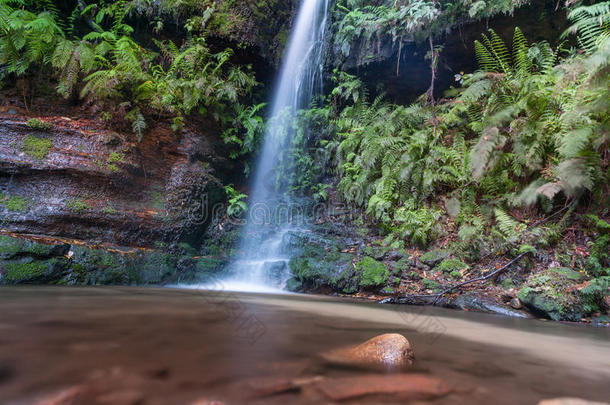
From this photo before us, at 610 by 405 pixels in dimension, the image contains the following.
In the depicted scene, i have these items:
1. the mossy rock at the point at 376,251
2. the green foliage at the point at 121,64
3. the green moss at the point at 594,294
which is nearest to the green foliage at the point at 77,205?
the green foliage at the point at 121,64

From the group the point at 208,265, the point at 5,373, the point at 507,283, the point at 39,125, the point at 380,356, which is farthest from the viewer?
the point at 208,265

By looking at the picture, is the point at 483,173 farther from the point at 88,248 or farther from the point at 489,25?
the point at 88,248

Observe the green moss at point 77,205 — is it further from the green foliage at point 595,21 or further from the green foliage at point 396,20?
the green foliage at point 595,21

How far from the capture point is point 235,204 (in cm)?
722

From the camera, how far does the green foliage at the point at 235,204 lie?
703cm

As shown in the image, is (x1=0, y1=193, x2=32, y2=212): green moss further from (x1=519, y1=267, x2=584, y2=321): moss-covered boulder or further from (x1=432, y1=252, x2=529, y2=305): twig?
(x1=519, y1=267, x2=584, y2=321): moss-covered boulder

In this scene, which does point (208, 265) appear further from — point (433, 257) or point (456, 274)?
point (456, 274)

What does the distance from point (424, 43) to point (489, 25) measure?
1.19 meters

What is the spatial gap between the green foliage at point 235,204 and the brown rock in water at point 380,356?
5.58 metres

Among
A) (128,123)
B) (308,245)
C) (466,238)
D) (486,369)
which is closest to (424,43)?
(466,238)

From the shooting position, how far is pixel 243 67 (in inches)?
324

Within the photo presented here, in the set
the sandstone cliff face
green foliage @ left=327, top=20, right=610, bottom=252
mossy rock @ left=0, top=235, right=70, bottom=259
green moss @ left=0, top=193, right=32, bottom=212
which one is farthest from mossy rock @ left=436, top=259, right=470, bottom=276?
green moss @ left=0, top=193, right=32, bottom=212

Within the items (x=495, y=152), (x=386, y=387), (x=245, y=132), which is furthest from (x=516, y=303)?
(x=245, y=132)

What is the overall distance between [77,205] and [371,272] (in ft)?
16.0
